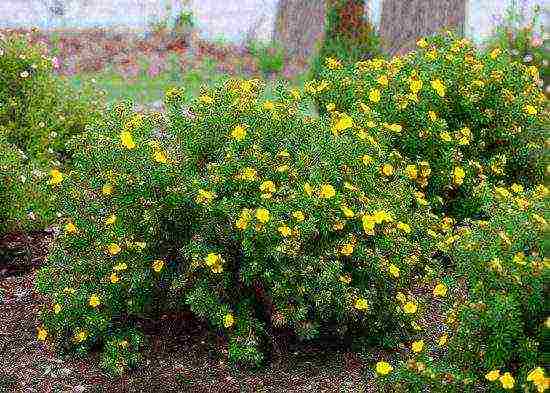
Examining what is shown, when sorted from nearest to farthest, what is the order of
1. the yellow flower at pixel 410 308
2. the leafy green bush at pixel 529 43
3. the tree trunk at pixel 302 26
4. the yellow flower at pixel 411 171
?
the yellow flower at pixel 410 308, the yellow flower at pixel 411 171, the leafy green bush at pixel 529 43, the tree trunk at pixel 302 26

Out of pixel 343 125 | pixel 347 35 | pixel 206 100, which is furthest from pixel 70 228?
pixel 347 35

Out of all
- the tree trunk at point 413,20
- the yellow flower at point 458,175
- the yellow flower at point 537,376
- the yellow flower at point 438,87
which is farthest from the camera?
the tree trunk at point 413,20

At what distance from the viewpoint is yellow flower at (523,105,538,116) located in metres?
5.24

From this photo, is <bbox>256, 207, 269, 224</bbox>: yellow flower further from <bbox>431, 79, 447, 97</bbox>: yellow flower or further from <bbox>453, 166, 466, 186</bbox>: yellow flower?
<bbox>431, 79, 447, 97</bbox>: yellow flower

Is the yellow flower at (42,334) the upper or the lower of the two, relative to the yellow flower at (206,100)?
lower

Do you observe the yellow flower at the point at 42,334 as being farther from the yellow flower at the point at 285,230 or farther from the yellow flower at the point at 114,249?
the yellow flower at the point at 285,230

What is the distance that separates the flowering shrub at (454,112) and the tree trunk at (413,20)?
5.54 m

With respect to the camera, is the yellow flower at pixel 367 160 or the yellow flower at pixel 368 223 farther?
the yellow flower at pixel 367 160

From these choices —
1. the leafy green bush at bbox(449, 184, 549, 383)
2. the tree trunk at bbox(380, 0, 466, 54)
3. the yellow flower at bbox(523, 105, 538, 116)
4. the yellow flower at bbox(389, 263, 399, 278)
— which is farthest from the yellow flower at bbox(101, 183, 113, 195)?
the tree trunk at bbox(380, 0, 466, 54)

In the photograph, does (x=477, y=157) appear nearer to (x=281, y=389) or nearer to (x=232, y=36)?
(x=281, y=389)

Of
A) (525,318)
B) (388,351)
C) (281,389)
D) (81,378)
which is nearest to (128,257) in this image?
(81,378)

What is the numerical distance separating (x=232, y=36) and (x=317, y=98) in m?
7.96

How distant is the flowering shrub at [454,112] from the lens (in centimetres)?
493

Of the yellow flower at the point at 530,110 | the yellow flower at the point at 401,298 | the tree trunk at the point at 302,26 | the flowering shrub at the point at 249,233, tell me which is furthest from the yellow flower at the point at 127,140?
the tree trunk at the point at 302,26
